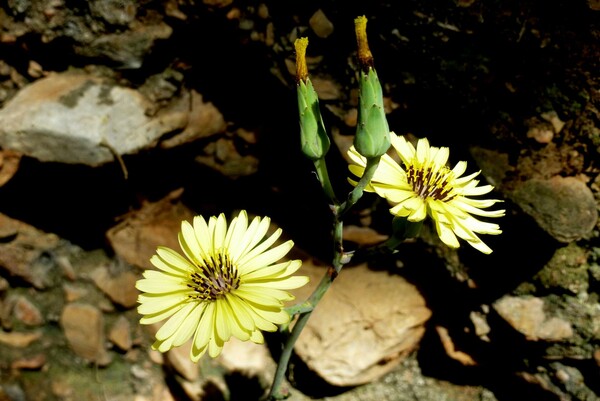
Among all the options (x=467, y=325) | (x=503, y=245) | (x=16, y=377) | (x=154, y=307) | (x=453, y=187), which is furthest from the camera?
(x=16, y=377)

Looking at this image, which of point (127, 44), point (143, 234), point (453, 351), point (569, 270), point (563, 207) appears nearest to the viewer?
point (563, 207)

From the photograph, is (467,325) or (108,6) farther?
(467,325)

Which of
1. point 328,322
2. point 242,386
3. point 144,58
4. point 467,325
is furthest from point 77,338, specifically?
point 467,325

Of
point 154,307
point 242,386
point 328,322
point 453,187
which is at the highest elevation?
point 453,187

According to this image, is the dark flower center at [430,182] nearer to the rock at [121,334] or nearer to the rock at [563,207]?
the rock at [563,207]

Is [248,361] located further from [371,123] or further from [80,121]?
[371,123]

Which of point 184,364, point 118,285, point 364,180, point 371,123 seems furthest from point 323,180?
point 118,285

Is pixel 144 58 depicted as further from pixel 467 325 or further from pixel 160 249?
pixel 467 325
